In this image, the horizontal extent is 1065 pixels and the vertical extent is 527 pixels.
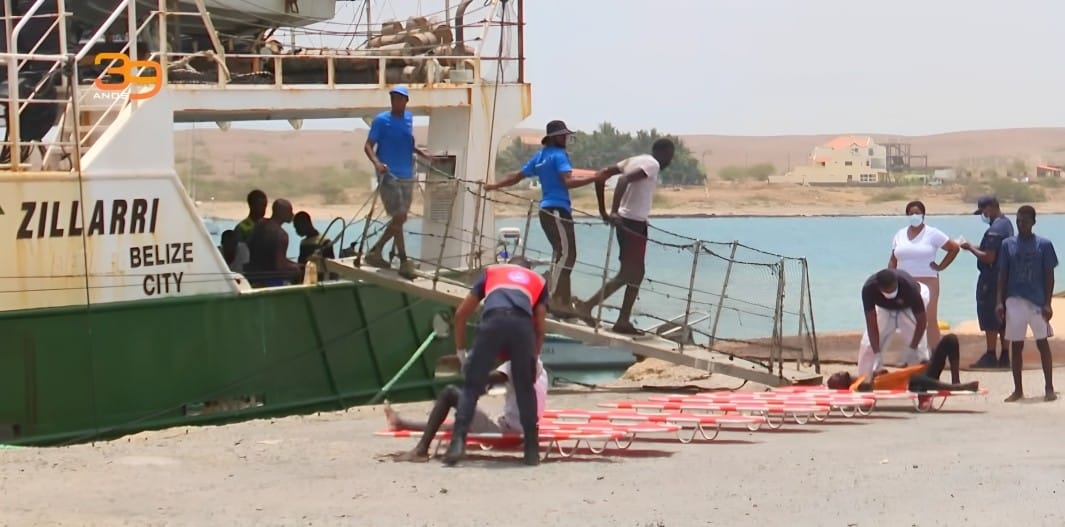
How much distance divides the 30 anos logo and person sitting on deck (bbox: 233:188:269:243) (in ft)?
6.47

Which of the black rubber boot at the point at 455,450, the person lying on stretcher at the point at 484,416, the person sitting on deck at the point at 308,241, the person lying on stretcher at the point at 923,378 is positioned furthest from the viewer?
the person sitting on deck at the point at 308,241

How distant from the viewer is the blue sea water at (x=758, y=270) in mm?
15242

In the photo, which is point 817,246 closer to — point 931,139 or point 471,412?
point 471,412

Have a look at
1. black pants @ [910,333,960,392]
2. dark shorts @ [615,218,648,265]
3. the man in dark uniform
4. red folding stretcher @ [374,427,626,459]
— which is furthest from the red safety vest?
dark shorts @ [615,218,648,265]

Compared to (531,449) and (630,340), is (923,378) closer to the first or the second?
(630,340)

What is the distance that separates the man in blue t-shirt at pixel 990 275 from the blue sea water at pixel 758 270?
66.5 inches

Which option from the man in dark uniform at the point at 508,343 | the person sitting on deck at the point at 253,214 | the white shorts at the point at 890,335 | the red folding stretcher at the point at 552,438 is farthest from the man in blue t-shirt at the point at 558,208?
the man in dark uniform at the point at 508,343

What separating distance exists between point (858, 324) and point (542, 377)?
97.0ft

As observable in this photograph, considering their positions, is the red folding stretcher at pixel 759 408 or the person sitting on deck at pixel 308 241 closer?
the red folding stretcher at pixel 759 408

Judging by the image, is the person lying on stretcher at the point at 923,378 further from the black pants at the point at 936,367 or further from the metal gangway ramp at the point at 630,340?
the metal gangway ramp at the point at 630,340

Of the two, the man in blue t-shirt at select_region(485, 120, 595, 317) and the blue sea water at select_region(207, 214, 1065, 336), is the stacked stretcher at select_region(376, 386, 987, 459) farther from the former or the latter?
the blue sea water at select_region(207, 214, 1065, 336)

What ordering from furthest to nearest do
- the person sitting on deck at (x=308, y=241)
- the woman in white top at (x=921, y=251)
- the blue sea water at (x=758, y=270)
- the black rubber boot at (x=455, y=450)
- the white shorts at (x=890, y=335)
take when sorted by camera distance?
the person sitting on deck at (x=308, y=241)
the blue sea water at (x=758, y=270)
the woman in white top at (x=921, y=251)
the white shorts at (x=890, y=335)
the black rubber boot at (x=455, y=450)

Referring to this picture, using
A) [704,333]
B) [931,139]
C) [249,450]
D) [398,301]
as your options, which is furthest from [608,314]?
[931,139]

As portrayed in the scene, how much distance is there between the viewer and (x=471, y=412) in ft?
33.1
